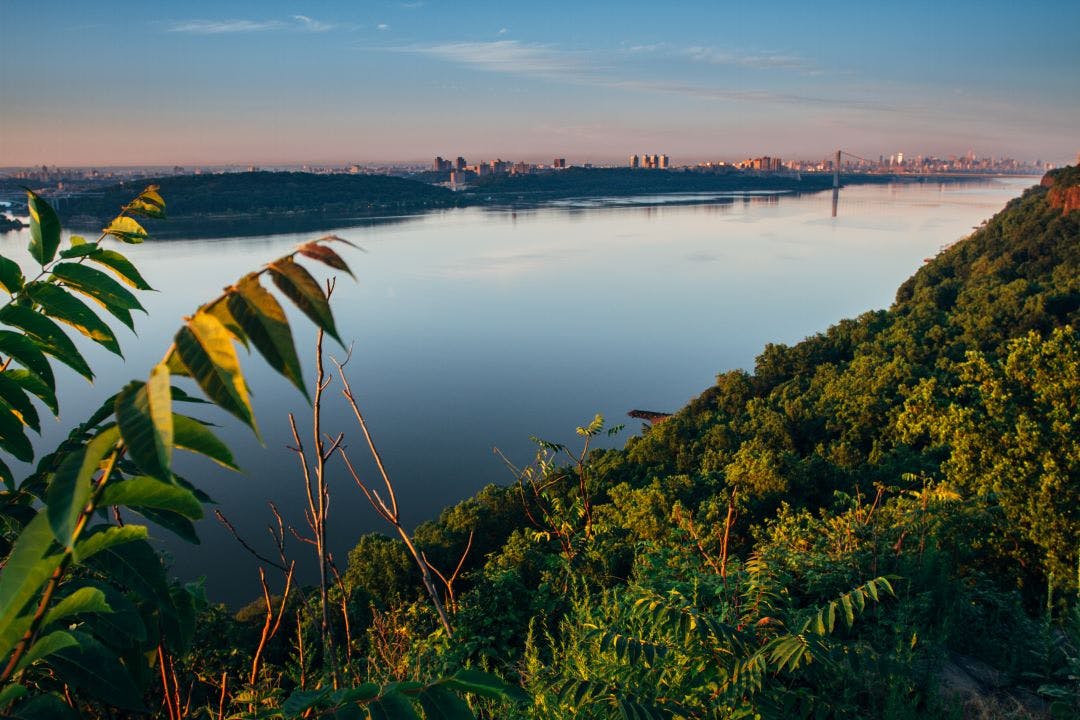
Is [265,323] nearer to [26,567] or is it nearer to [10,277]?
[26,567]

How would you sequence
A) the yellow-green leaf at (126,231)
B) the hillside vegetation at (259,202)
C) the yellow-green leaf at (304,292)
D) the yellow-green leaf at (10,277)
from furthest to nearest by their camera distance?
the hillside vegetation at (259,202) < the yellow-green leaf at (126,231) < the yellow-green leaf at (10,277) < the yellow-green leaf at (304,292)

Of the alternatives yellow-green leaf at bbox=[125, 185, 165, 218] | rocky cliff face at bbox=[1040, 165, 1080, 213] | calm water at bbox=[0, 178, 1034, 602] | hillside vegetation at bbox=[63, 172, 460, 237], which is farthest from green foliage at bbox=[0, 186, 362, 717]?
hillside vegetation at bbox=[63, 172, 460, 237]

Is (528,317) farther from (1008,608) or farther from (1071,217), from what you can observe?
→ (1008,608)

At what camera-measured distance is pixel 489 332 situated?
90.5ft

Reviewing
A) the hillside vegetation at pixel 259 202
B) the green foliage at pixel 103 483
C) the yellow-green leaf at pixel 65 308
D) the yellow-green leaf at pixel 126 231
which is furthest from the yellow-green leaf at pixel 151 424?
the hillside vegetation at pixel 259 202

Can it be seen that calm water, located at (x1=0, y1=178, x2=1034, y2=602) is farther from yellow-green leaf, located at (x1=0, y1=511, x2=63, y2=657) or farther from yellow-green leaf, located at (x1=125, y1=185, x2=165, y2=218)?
yellow-green leaf, located at (x1=0, y1=511, x2=63, y2=657)

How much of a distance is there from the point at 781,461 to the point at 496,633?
19.3ft

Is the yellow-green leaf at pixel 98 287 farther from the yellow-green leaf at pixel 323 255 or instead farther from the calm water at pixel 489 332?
the yellow-green leaf at pixel 323 255

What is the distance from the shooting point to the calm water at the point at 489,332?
15.3m

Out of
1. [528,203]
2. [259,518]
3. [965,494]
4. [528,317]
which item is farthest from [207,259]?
[528,203]

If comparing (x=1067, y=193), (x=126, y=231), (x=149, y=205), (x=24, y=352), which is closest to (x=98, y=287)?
(x=24, y=352)

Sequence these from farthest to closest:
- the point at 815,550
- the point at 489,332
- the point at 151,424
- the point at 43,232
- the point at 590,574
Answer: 1. the point at 489,332
2. the point at 590,574
3. the point at 815,550
4. the point at 43,232
5. the point at 151,424

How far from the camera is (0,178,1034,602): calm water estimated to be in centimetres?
1534

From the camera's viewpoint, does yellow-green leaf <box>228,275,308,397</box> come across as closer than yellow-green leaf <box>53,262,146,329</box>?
Yes
